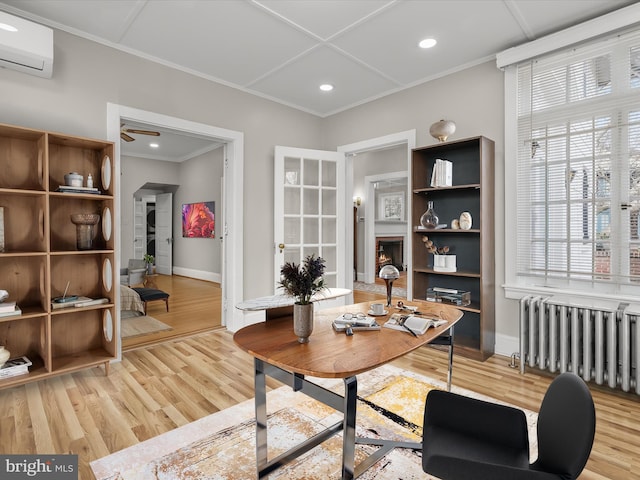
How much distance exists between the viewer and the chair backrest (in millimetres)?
914

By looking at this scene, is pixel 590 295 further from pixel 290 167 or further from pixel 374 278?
pixel 374 278

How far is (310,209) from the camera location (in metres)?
4.45

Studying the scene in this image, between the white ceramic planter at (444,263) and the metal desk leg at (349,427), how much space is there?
2.37 m

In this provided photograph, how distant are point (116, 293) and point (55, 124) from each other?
1.44 meters

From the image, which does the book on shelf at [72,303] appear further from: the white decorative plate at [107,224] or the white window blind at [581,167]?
the white window blind at [581,167]

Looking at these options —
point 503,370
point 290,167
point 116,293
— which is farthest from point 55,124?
point 503,370

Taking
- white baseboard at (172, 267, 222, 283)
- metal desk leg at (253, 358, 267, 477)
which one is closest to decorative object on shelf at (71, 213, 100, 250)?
metal desk leg at (253, 358, 267, 477)

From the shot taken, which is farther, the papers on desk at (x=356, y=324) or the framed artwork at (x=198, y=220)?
the framed artwork at (x=198, y=220)

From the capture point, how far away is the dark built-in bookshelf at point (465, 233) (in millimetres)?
3125

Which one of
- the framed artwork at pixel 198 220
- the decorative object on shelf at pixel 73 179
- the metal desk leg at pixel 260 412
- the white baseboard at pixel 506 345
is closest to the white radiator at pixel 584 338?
the white baseboard at pixel 506 345

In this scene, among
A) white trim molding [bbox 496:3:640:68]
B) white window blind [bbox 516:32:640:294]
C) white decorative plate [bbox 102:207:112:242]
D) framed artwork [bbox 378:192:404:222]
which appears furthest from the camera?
framed artwork [bbox 378:192:404:222]

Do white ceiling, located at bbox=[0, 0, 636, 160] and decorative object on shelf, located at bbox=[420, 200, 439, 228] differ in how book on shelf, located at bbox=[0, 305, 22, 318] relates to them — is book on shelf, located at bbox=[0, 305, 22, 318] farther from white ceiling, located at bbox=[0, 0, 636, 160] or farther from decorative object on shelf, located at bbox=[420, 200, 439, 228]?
decorative object on shelf, located at bbox=[420, 200, 439, 228]

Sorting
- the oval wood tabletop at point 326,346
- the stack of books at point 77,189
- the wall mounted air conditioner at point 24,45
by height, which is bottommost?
the oval wood tabletop at point 326,346

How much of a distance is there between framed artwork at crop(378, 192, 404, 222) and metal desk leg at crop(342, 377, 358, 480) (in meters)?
7.20
